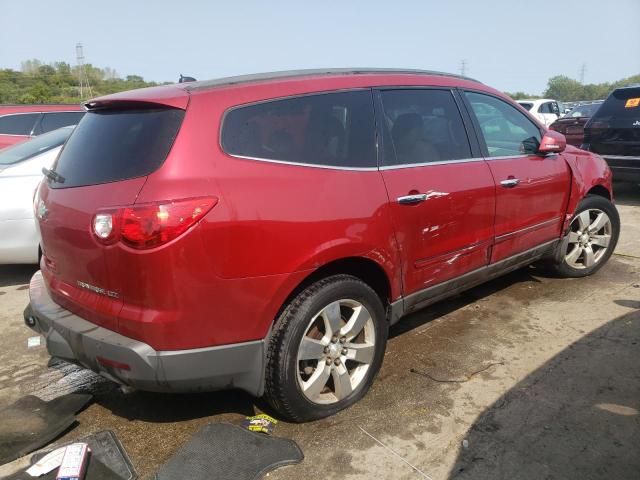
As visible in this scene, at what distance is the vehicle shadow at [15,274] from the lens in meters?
5.15

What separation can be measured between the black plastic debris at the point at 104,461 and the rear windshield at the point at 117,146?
1287mm

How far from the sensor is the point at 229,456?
8.08ft

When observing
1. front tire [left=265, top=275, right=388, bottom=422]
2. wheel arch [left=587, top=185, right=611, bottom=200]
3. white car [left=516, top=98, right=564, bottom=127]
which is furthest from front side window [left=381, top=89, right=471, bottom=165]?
white car [left=516, top=98, right=564, bottom=127]

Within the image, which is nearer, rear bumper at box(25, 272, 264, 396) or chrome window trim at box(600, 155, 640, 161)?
→ rear bumper at box(25, 272, 264, 396)

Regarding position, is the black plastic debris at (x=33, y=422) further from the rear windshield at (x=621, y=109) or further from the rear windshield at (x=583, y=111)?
the rear windshield at (x=583, y=111)

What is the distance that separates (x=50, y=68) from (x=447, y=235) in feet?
269

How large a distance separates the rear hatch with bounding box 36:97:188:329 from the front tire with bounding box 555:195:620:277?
141 inches

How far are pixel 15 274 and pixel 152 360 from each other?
4.07 metres

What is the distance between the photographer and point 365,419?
2762 millimetres

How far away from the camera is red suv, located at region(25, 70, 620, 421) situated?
2189 mm

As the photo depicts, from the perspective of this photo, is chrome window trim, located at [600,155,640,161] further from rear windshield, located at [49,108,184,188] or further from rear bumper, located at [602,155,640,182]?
rear windshield, located at [49,108,184,188]

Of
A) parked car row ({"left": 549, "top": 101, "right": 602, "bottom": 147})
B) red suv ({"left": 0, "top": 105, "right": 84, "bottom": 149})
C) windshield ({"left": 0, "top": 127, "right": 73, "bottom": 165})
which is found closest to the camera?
windshield ({"left": 0, "top": 127, "right": 73, "bottom": 165})

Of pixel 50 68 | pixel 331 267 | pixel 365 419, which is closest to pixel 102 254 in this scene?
pixel 331 267

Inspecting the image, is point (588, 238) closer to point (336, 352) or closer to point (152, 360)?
point (336, 352)
